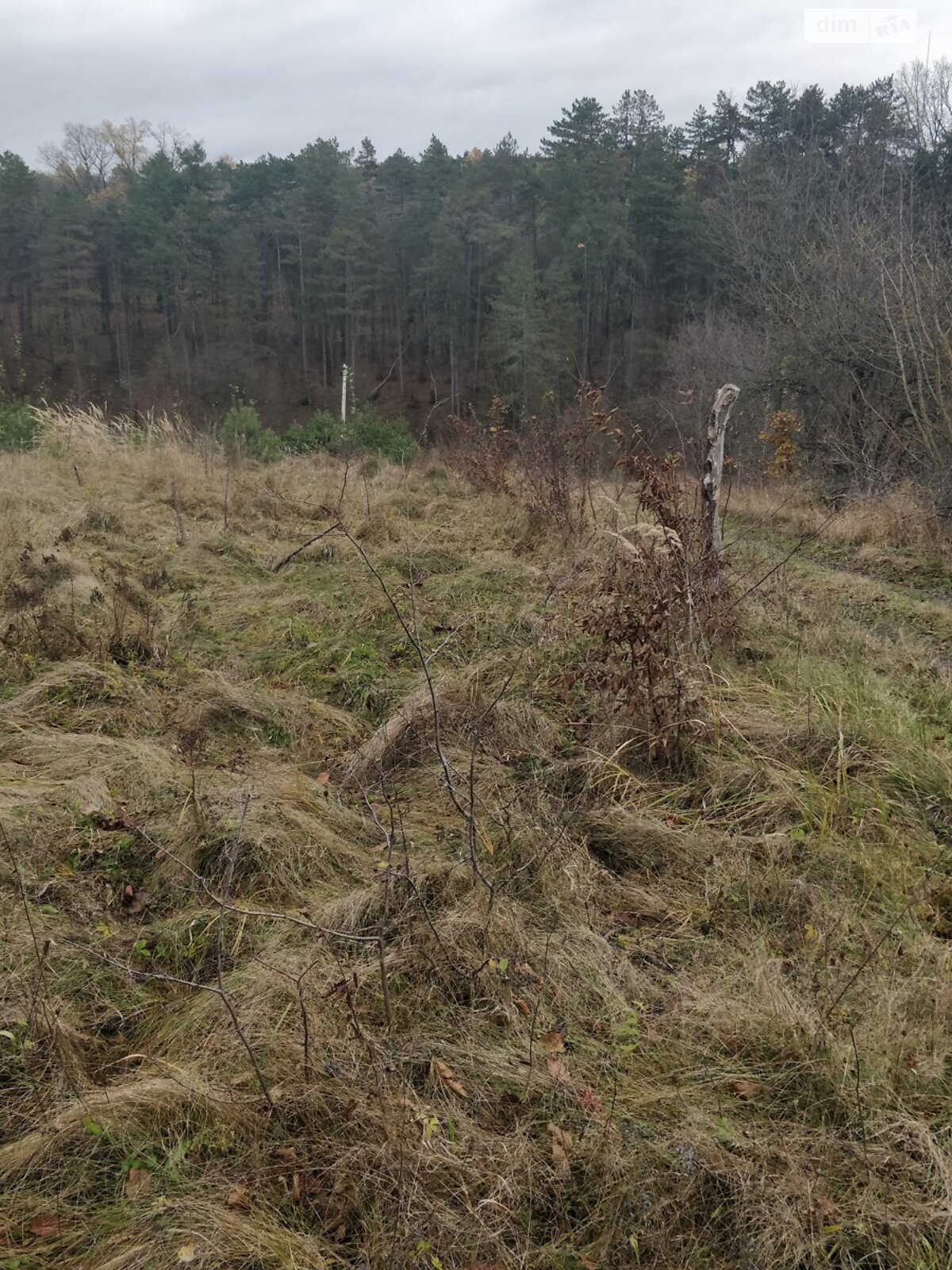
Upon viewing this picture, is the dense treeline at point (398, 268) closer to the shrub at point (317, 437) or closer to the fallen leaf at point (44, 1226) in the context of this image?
the shrub at point (317, 437)

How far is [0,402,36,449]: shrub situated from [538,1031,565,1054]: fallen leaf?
10.3 meters

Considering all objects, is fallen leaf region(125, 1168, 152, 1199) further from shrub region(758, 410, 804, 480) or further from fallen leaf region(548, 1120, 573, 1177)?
shrub region(758, 410, 804, 480)

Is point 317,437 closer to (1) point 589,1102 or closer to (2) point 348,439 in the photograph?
(2) point 348,439

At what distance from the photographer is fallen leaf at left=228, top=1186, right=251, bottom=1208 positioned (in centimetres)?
159

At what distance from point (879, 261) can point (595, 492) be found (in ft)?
15.7

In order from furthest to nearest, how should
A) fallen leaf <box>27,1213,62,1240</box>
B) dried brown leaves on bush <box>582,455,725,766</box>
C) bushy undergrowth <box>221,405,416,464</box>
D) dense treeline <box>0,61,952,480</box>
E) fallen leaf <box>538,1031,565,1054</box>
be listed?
1. dense treeline <box>0,61,952,480</box>
2. bushy undergrowth <box>221,405,416,464</box>
3. dried brown leaves on bush <box>582,455,725,766</box>
4. fallen leaf <box>538,1031,565,1054</box>
5. fallen leaf <box>27,1213,62,1240</box>

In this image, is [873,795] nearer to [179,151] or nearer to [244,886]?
[244,886]

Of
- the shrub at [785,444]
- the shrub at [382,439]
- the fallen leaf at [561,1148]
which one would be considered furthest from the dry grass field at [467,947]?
the shrub at [785,444]

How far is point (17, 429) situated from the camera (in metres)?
10.5

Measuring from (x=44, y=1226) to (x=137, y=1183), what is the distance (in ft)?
0.54

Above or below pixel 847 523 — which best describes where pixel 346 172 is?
above

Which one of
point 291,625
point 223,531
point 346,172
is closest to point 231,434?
point 223,531

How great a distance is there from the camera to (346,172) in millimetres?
35844

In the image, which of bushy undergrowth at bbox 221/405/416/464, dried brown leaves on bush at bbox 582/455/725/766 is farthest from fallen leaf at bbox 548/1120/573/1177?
bushy undergrowth at bbox 221/405/416/464
